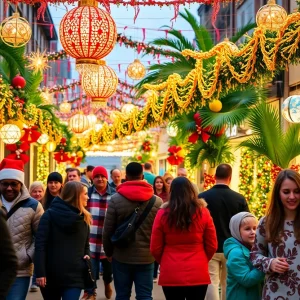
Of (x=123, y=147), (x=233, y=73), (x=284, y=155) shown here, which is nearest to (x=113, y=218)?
(x=233, y=73)

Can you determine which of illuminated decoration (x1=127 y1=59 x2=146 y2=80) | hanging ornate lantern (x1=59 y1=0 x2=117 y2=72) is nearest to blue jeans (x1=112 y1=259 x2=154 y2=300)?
hanging ornate lantern (x1=59 y1=0 x2=117 y2=72)

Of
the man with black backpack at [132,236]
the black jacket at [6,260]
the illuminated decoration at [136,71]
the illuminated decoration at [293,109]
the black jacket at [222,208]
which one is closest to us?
the black jacket at [6,260]

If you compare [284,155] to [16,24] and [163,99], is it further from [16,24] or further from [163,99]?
[16,24]

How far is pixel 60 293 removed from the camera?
7578 mm

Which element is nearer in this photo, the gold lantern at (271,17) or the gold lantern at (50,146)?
the gold lantern at (271,17)

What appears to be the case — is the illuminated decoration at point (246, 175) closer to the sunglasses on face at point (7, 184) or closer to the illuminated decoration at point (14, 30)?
the illuminated decoration at point (14, 30)

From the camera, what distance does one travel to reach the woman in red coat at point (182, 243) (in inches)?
285

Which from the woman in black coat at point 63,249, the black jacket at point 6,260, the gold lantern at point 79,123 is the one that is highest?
the gold lantern at point 79,123

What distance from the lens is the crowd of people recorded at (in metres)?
5.43

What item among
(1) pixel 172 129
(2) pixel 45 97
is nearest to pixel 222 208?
(1) pixel 172 129

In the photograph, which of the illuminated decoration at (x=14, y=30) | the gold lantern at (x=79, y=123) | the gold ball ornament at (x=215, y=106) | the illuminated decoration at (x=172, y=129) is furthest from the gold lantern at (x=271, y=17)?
the gold lantern at (x=79, y=123)

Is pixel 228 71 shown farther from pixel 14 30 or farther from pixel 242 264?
pixel 242 264

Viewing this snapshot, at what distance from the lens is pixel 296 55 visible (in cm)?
955

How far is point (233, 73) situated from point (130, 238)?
3.93 m
